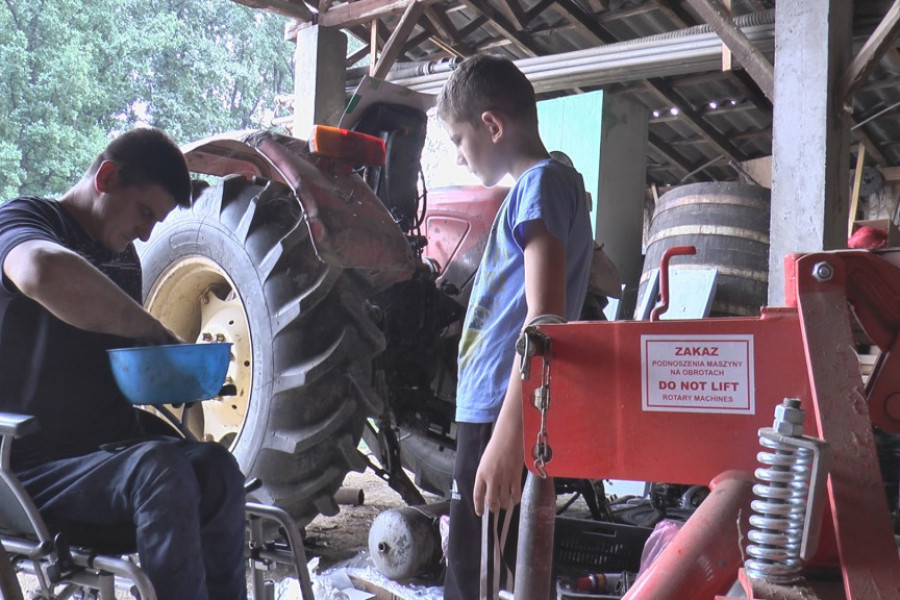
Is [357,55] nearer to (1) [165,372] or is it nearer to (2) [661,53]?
(2) [661,53]

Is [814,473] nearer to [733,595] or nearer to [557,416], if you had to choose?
[733,595]

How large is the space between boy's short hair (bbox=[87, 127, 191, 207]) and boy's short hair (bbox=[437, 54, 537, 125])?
0.67 metres

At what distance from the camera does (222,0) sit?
16.2 m

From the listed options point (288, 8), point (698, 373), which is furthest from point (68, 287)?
point (288, 8)

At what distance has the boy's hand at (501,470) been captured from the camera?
4.46ft

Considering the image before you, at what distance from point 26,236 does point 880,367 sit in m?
1.54

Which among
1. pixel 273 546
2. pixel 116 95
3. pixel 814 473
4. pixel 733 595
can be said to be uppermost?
pixel 116 95

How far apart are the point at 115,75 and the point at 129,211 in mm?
11952

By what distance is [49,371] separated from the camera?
5.59ft

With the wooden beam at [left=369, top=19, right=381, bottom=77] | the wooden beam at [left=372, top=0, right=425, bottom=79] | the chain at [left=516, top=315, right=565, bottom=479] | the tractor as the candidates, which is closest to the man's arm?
the tractor

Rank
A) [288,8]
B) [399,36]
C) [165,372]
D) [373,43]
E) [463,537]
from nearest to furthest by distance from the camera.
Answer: [165,372], [463,537], [399,36], [288,8], [373,43]

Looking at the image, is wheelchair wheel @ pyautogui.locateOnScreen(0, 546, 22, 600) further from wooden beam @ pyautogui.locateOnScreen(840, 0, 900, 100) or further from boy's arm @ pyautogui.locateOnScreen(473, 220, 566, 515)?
wooden beam @ pyautogui.locateOnScreen(840, 0, 900, 100)

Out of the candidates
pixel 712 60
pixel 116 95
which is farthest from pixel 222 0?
pixel 712 60

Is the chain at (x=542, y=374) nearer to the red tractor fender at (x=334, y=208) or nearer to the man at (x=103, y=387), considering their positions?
the man at (x=103, y=387)
